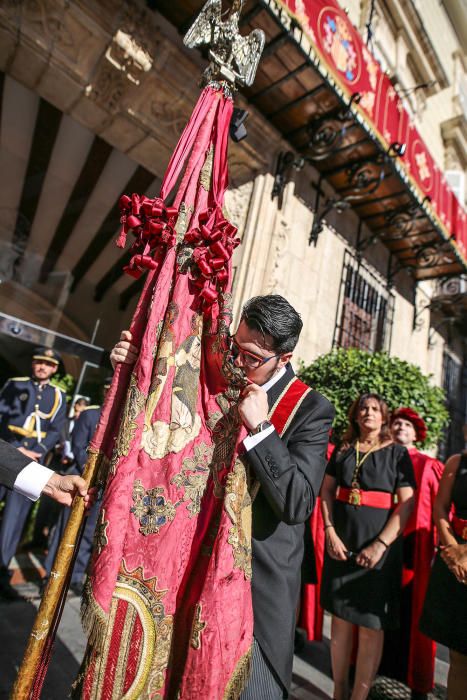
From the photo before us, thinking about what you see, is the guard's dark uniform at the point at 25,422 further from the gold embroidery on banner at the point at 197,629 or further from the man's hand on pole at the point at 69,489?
the gold embroidery on banner at the point at 197,629

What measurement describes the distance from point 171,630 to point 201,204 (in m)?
1.52

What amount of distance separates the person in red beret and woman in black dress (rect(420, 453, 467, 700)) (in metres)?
0.46

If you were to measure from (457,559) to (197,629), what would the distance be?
6.07ft

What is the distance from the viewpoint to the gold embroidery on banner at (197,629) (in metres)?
1.17

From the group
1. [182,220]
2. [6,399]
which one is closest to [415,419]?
[182,220]

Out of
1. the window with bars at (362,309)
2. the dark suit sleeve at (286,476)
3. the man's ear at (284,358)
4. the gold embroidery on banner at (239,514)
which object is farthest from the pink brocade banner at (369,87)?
the gold embroidery on banner at (239,514)

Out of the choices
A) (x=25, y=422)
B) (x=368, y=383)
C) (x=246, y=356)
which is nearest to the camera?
(x=246, y=356)

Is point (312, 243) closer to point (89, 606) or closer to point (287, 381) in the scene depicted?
point (287, 381)

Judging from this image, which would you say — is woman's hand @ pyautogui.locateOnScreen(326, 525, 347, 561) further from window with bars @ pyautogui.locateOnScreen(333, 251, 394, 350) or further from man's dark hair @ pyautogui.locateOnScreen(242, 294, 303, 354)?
window with bars @ pyautogui.locateOnScreen(333, 251, 394, 350)

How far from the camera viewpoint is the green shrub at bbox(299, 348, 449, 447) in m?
4.47

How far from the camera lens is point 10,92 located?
16.4 feet

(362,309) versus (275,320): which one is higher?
(362,309)

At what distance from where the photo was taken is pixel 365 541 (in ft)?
8.70

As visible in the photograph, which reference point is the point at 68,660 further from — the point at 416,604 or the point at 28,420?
the point at 416,604
